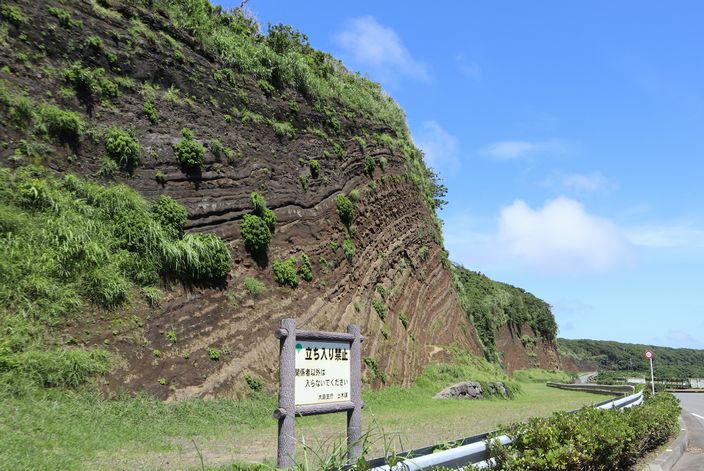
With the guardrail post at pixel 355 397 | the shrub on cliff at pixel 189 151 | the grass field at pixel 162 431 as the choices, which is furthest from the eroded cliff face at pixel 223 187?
the guardrail post at pixel 355 397

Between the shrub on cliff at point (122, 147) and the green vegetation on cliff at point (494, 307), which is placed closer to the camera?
the shrub on cliff at point (122, 147)

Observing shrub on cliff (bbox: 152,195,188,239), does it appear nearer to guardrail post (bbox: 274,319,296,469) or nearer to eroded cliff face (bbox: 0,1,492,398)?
eroded cliff face (bbox: 0,1,492,398)

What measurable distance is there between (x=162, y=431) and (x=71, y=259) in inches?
177

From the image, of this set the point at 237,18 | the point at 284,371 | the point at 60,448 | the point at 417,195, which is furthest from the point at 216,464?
the point at 417,195

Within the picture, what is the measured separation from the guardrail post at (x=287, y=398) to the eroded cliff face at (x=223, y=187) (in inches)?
254

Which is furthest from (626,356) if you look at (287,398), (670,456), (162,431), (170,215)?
(287,398)

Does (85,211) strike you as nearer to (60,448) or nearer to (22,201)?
(22,201)

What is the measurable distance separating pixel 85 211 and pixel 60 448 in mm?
7118

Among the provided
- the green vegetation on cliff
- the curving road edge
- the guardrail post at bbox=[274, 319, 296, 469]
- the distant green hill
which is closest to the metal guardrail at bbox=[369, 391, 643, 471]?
the guardrail post at bbox=[274, 319, 296, 469]

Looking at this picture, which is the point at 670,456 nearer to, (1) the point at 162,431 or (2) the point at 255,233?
(1) the point at 162,431

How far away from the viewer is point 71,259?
1168 centimetres

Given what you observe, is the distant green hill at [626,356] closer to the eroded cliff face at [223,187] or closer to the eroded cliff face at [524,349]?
the eroded cliff face at [524,349]

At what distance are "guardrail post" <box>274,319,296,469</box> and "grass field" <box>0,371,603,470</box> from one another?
28 cm

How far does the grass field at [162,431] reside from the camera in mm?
6926
